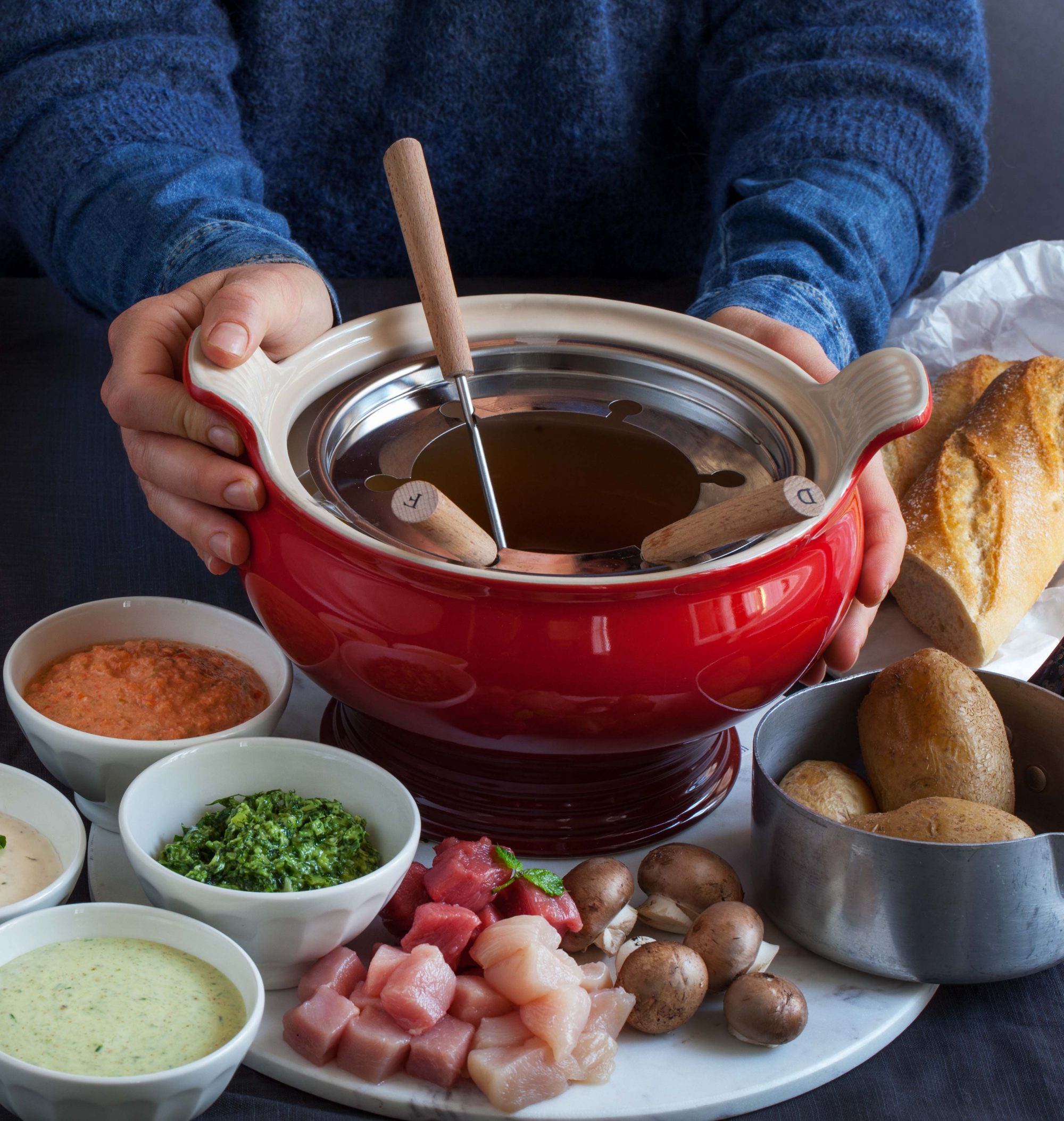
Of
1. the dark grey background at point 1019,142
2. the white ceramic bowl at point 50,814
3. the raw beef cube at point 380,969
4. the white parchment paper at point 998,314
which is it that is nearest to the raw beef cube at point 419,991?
the raw beef cube at point 380,969

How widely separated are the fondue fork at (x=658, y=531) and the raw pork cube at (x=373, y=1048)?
1.07ft

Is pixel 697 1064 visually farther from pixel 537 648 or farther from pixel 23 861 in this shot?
→ pixel 23 861

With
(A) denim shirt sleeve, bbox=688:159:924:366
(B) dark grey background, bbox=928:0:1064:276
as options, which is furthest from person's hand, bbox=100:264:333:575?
(B) dark grey background, bbox=928:0:1064:276

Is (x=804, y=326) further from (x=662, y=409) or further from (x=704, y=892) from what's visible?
(x=704, y=892)

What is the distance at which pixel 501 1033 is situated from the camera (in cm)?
79

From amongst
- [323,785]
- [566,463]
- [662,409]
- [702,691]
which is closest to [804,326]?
[662,409]

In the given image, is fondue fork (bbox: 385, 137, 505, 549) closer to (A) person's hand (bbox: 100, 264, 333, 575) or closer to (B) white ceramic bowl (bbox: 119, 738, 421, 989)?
(A) person's hand (bbox: 100, 264, 333, 575)

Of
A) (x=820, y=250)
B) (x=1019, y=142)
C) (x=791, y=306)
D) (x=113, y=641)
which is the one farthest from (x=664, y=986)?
(x=1019, y=142)

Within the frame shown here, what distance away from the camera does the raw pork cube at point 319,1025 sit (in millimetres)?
778

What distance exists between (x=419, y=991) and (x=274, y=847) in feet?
0.50

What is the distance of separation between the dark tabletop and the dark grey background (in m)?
0.77

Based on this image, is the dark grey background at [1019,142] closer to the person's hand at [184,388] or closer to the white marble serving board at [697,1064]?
the person's hand at [184,388]

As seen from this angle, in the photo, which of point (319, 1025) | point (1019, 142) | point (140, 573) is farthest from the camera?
point (1019, 142)

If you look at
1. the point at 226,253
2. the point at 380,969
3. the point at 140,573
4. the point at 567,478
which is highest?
the point at 226,253
